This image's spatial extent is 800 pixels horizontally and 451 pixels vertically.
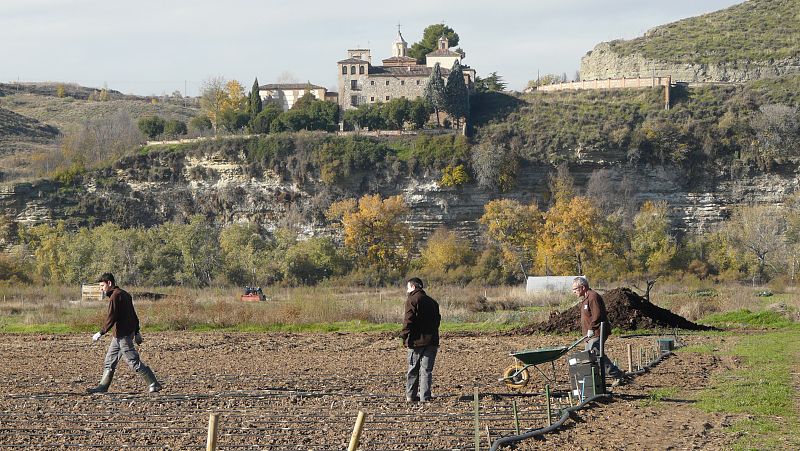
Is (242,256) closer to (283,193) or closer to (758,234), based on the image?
(283,193)

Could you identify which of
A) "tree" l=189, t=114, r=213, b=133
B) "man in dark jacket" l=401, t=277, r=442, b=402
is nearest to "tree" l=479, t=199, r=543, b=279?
"tree" l=189, t=114, r=213, b=133

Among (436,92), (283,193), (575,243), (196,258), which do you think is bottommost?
(196,258)

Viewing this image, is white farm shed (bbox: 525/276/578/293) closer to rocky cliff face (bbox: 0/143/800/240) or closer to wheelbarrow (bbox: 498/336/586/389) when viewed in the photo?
rocky cliff face (bbox: 0/143/800/240)

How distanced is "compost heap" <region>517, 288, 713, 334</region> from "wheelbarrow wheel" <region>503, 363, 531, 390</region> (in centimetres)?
1458

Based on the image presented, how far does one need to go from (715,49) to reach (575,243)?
112ft

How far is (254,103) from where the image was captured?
Result: 316ft

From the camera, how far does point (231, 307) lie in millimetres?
42188

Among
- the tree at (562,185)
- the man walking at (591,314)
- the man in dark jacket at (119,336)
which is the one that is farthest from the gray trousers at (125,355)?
the tree at (562,185)

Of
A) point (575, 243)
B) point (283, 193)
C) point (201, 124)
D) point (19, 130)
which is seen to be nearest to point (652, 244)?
point (575, 243)

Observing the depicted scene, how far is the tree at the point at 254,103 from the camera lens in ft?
313

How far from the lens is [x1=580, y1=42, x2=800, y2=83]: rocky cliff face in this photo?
93312mm

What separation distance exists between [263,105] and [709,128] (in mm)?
37495

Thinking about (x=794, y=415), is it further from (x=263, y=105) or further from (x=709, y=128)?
(x=263, y=105)

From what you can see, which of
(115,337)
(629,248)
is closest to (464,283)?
(629,248)
